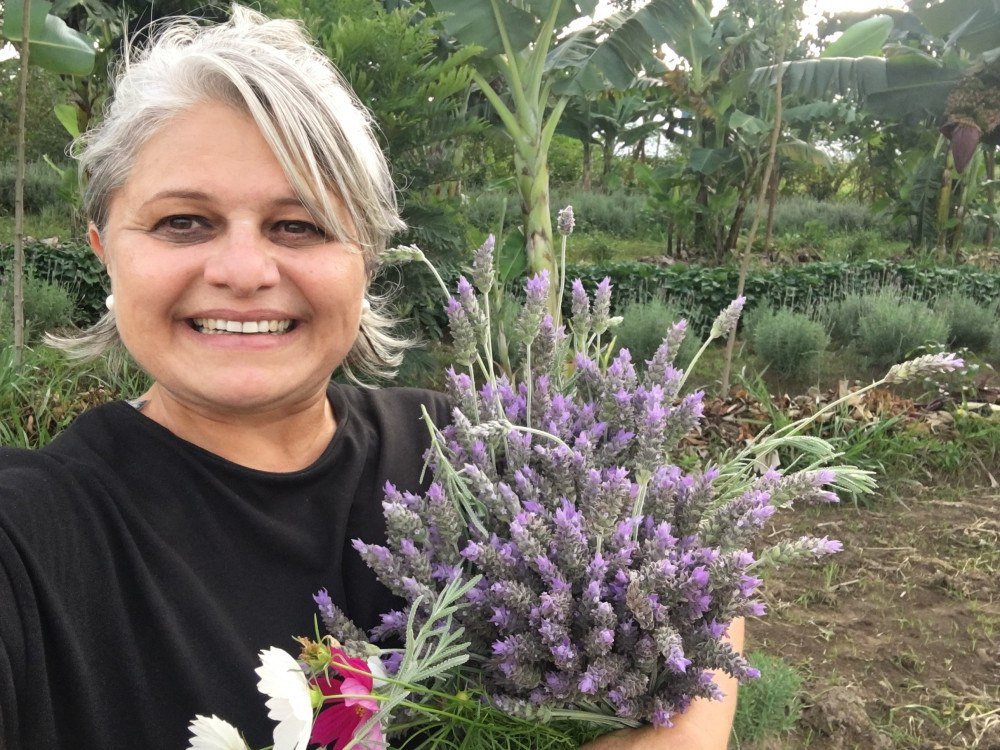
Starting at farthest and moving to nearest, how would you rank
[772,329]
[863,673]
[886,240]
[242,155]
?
[886,240], [772,329], [863,673], [242,155]

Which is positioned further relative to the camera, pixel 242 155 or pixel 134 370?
pixel 134 370

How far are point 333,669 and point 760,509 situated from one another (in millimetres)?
492

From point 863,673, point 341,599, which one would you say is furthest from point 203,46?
point 863,673

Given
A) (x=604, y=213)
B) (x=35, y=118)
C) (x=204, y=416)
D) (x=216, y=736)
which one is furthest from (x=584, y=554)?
(x=35, y=118)

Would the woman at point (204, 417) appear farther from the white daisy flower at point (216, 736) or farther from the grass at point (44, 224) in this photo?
the grass at point (44, 224)

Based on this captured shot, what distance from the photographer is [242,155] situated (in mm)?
1139

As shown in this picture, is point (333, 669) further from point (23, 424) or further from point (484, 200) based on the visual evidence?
point (484, 200)

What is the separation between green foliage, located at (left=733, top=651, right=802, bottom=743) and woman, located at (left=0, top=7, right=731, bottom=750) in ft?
6.18

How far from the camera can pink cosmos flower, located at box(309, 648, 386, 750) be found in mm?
757

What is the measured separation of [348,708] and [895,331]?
307 inches

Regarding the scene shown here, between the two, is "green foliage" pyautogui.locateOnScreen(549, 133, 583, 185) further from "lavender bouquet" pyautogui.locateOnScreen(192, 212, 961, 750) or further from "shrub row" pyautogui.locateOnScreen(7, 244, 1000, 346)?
"lavender bouquet" pyautogui.locateOnScreen(192, 212, 961, 750)

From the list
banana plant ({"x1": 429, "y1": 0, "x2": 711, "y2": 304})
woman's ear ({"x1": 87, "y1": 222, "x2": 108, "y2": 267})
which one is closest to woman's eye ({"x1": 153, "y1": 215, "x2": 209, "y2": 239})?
woman's ear ({"x1": 87, "y1": 222, "x2": 108, "y2": 267})

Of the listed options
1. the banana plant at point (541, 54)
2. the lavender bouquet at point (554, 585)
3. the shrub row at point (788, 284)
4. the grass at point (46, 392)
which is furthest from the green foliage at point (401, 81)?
the lavender bouquet at point (554, 585)

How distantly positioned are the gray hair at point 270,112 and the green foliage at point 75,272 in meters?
6.90
